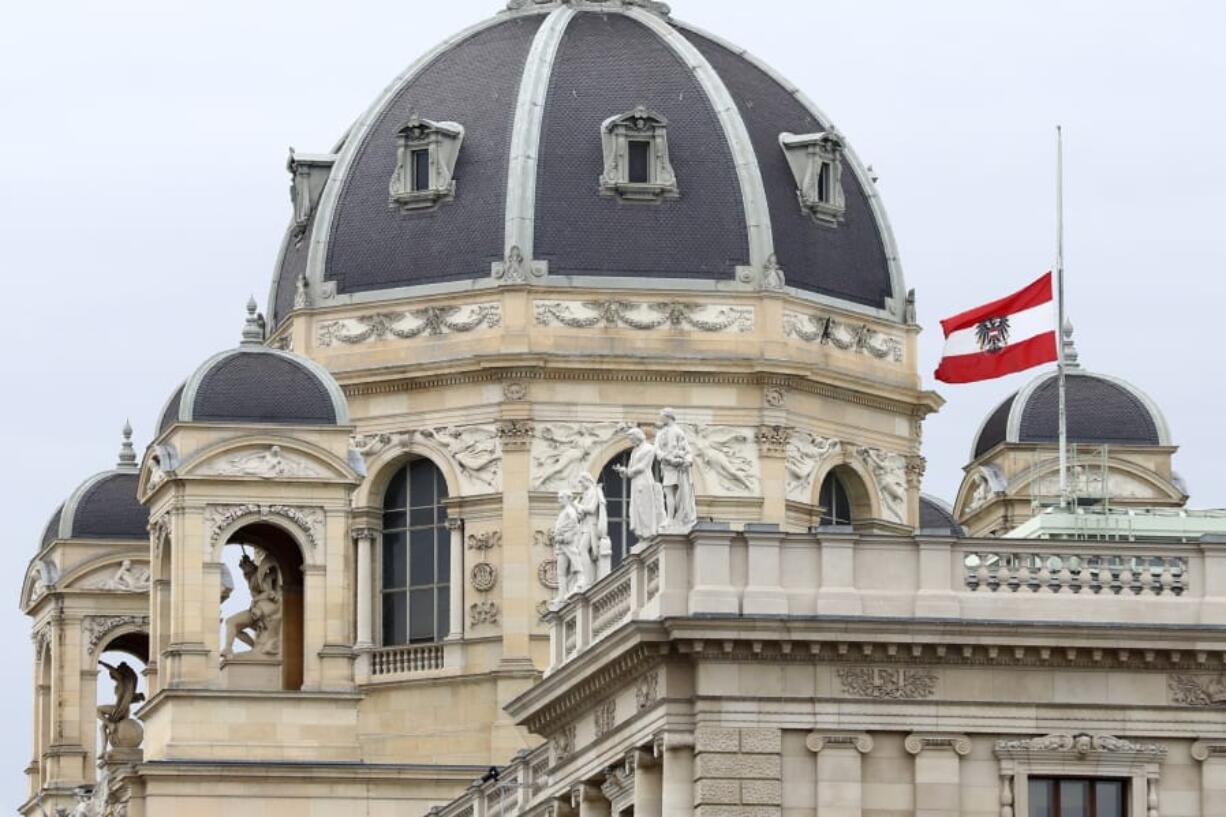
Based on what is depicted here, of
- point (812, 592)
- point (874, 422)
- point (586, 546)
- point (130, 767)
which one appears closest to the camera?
point (812, 592)

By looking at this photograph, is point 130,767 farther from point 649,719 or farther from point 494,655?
point 649,719

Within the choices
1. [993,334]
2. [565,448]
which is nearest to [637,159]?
[565,448]

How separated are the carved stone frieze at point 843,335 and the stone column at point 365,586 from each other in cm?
1071

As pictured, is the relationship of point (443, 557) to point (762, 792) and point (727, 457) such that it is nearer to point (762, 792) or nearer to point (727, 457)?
point (727, 457)

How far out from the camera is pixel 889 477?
123m

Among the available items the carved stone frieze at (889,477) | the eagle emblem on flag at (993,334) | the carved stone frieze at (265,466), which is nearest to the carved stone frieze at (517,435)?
the carved stone frieze at (265,466)

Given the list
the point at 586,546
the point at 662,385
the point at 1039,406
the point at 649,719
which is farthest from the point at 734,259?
the point at 649,719

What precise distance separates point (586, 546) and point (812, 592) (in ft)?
37.1

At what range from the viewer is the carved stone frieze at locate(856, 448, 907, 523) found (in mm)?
122438

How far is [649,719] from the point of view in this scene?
81.2 meters

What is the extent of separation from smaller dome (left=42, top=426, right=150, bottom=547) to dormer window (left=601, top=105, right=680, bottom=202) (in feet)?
58.6

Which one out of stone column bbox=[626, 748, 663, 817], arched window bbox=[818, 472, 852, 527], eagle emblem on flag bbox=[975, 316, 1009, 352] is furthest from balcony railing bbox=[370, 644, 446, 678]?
stone column bbox=[626, 748, 663, 817]

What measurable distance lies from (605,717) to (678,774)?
5.40 metres

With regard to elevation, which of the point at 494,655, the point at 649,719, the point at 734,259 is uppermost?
the point at 734,259
